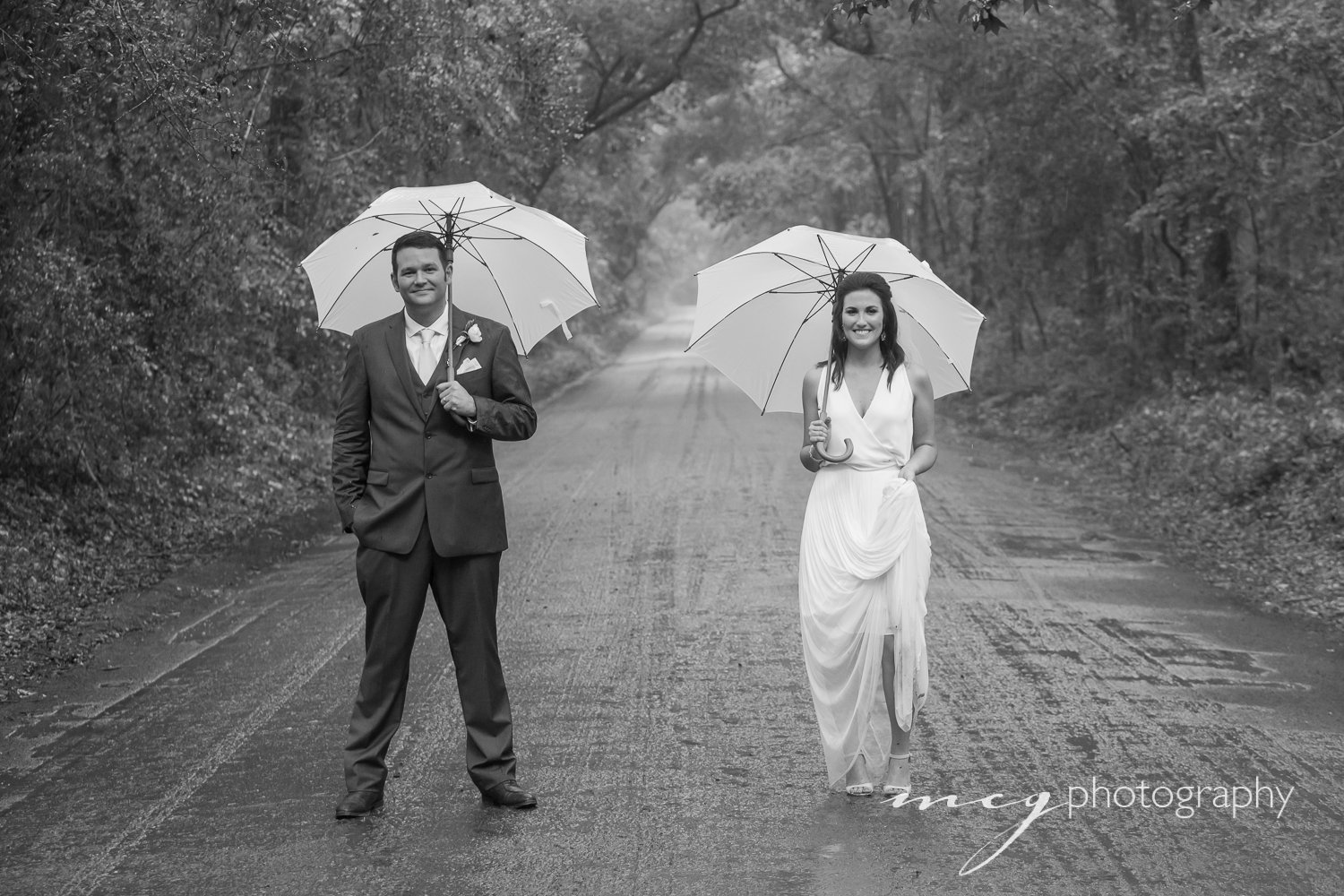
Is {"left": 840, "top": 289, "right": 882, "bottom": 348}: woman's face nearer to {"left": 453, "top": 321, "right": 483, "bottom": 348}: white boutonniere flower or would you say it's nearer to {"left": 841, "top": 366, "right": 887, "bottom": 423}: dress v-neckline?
{"left": 841, "top": 366, "right": 887, "bottom": 423}: dress v-neckline

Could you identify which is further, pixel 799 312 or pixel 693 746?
pixel 693 746

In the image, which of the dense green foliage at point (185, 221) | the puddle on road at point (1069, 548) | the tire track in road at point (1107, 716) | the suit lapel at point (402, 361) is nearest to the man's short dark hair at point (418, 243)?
the suit lapel at point (402, 361)

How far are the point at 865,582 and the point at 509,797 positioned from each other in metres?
1.55

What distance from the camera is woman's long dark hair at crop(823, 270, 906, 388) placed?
17.9ft

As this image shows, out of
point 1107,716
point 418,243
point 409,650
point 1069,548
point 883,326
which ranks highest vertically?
point 418,243

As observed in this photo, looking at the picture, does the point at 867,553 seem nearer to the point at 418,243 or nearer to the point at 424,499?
the point at 424,499

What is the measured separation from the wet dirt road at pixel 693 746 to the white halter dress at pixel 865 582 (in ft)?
1.08

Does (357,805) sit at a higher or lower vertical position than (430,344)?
lower

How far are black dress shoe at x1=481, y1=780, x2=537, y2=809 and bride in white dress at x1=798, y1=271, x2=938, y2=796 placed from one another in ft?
3.78

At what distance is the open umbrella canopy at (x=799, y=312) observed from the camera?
18.8ft

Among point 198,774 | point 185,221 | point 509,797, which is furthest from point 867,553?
point 185,221

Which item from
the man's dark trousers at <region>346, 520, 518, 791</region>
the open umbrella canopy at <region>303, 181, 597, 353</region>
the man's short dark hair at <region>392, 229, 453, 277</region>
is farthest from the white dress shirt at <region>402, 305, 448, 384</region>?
the man's dark trousers at <region>346, 520, 518, 791</region>

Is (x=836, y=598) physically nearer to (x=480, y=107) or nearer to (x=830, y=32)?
(x=480, y=107)

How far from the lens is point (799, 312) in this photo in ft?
19.7
